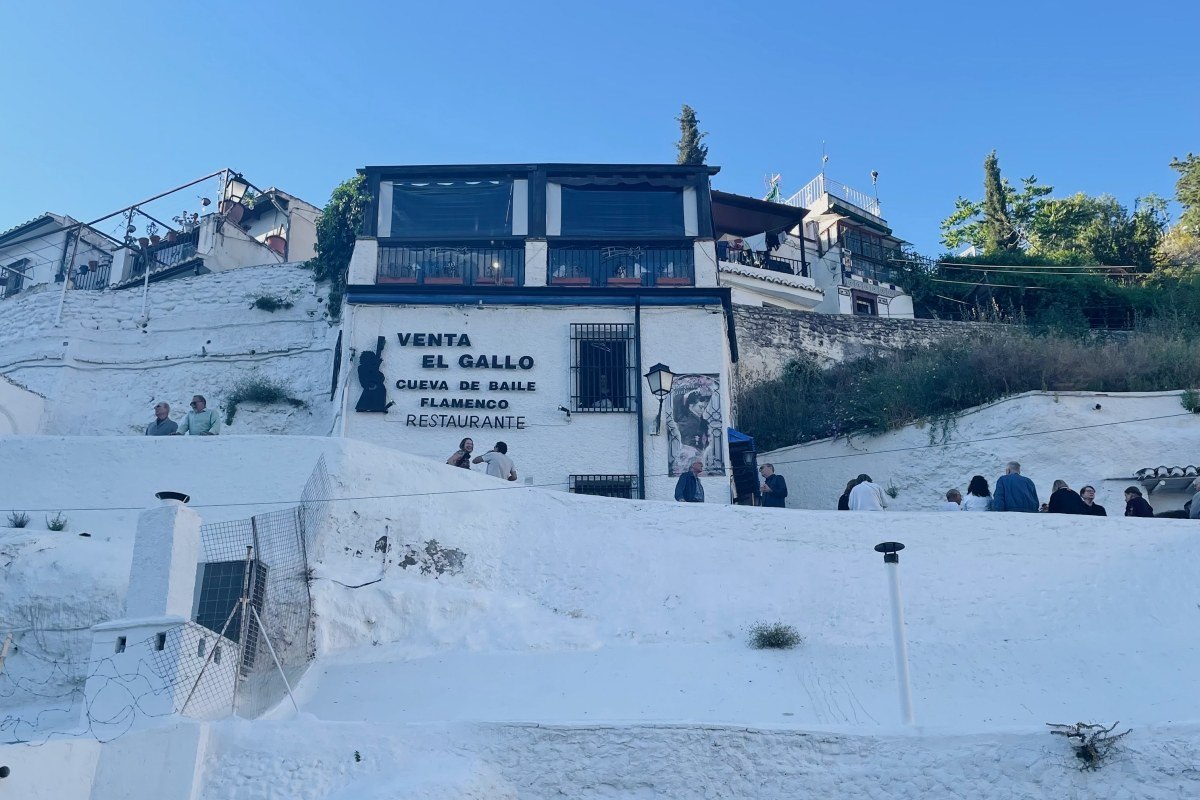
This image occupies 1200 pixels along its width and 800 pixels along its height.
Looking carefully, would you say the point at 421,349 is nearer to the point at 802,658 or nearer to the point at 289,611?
the point at 289,611

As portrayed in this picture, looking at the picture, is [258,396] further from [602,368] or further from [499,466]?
[499,466]

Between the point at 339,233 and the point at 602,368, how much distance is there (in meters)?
8.94

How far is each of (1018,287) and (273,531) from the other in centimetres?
2512

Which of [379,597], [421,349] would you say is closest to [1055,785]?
[379,597]

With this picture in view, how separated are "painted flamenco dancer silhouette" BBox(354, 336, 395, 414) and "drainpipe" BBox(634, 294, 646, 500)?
3.90m

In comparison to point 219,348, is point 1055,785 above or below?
below

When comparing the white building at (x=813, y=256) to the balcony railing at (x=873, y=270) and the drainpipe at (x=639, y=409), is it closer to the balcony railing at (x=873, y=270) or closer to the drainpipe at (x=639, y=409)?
the balcony railing at (x=873, y=270)

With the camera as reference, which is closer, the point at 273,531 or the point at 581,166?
the point at 273,531

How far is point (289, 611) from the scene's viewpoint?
11.1 m

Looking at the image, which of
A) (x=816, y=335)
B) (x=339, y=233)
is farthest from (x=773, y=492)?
(x=339, y=233)

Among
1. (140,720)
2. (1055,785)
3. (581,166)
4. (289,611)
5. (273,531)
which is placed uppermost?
(581,166)

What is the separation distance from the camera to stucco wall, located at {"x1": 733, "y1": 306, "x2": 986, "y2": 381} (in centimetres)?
2525

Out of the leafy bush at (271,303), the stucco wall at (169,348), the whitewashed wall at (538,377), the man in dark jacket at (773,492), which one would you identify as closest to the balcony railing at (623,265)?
the whitewashed wall at (538,377)

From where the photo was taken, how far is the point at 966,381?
1989 cm
